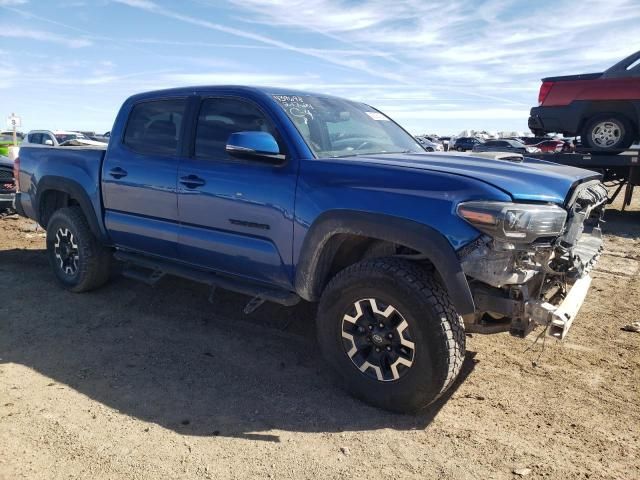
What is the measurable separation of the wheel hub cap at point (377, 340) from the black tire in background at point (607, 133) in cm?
859

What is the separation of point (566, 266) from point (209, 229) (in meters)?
2.44

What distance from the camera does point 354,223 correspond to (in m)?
3.07

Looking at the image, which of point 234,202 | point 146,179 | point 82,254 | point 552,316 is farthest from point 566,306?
point 82,254

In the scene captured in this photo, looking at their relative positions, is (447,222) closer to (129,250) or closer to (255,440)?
(255,440)

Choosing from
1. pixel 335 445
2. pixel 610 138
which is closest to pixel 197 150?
pixel 335 445

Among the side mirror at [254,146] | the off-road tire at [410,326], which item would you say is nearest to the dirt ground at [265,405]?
the off-road tire at [410,326]

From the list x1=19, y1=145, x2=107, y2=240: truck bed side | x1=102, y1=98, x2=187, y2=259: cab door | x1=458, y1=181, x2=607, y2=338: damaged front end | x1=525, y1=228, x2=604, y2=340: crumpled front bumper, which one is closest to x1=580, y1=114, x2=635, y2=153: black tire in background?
x1=525, y1=228, x2=604, y2=340: crumpled front bumper

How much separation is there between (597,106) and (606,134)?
1.87 ft

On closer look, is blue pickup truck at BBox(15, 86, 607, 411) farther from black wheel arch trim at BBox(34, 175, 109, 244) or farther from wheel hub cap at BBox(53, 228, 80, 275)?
wheel hub cap at BBox(53, 228, 80, 275)

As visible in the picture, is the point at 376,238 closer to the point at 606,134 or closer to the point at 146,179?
the point at 146,179

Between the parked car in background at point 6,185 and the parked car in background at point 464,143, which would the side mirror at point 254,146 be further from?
the parked car in background at point 464,143

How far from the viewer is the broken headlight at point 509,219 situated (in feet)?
8.71

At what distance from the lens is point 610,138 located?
9.81 meters

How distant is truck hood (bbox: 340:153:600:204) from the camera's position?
288 cm
